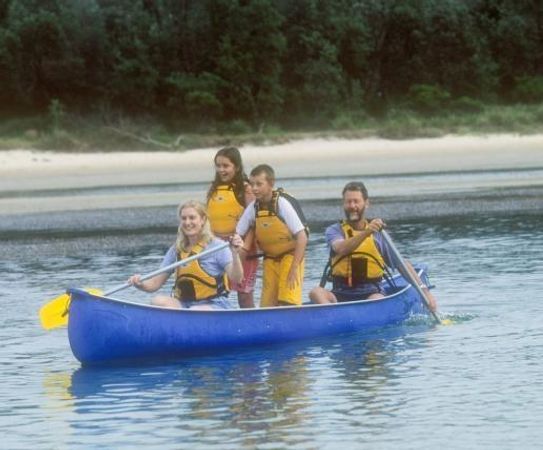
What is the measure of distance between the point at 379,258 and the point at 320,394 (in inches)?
96.9

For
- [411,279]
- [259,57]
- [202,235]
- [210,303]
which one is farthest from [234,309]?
[259,57]

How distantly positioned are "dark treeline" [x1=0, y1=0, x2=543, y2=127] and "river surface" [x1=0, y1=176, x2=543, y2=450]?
2240 cm

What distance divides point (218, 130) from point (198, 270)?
25685 mm

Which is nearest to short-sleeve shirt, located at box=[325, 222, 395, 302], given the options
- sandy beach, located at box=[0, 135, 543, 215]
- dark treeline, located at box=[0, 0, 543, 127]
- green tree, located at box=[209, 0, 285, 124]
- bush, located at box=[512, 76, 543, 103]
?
sandy beach, located at box=[0, 135, 543, 215]

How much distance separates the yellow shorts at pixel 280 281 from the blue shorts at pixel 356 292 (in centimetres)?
50

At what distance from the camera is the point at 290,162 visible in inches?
1316

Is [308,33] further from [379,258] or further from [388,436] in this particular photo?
[388,436]

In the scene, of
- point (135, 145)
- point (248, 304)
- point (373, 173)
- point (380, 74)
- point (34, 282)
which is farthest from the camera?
point (380, 74)

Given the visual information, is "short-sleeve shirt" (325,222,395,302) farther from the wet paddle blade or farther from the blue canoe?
Answer: the wet paddle blade

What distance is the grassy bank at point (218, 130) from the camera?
35.0 m

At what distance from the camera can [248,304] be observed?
1173 cm

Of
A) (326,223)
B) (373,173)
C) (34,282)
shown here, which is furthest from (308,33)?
(34,282)

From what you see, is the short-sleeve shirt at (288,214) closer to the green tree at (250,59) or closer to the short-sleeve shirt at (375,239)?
the short-sleeve shirt at (375,239)

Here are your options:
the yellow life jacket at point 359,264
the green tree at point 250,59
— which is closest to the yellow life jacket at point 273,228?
the yellow life jacket at point 359,264
